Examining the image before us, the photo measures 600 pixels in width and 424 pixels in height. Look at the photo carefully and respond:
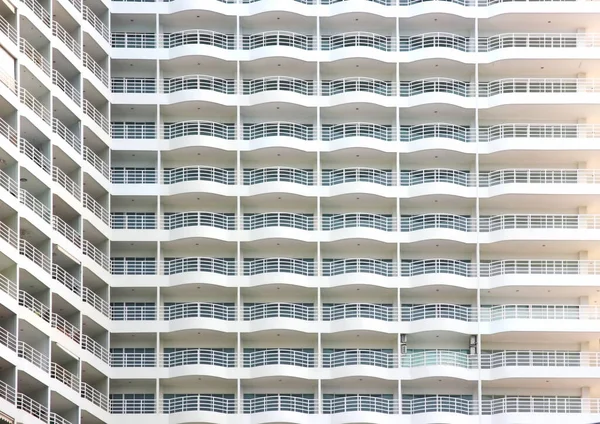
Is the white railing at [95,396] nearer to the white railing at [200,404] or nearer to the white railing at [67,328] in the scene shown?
the white railing at [67,328]

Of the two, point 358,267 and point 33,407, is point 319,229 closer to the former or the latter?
point 358,267

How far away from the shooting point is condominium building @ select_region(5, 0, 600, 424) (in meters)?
100

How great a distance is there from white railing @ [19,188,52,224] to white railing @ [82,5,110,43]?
12.9 meters

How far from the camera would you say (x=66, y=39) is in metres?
97.6

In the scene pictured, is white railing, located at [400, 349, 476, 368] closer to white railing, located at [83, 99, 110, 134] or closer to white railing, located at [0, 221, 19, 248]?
white railing, located at [83, 99, 110, 134]

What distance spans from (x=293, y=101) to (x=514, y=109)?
11.5m

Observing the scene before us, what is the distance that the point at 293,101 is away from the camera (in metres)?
104

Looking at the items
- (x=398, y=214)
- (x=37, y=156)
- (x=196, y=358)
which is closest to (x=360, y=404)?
(x=196, y=358)

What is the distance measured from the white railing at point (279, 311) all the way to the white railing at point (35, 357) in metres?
14.5

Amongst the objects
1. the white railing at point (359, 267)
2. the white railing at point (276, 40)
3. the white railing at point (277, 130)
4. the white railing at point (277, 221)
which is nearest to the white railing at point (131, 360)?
the white railing at point (277, 221)

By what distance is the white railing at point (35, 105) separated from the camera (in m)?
90.8

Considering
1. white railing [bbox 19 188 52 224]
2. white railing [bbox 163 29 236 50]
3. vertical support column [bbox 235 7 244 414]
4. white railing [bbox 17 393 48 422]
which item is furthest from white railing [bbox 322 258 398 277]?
white railing [bbox 17 393 48 422]

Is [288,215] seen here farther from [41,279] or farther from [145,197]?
[41,279]

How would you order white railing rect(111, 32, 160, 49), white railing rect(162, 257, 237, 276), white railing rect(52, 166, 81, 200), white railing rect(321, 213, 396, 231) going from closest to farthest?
white railing rect(52, 166, 81, 200)
white railing rect(162, 257, 237, 276)
white railing rect(321, 213, 396, 231)
white railing rect(111, 32, 160, 49)
